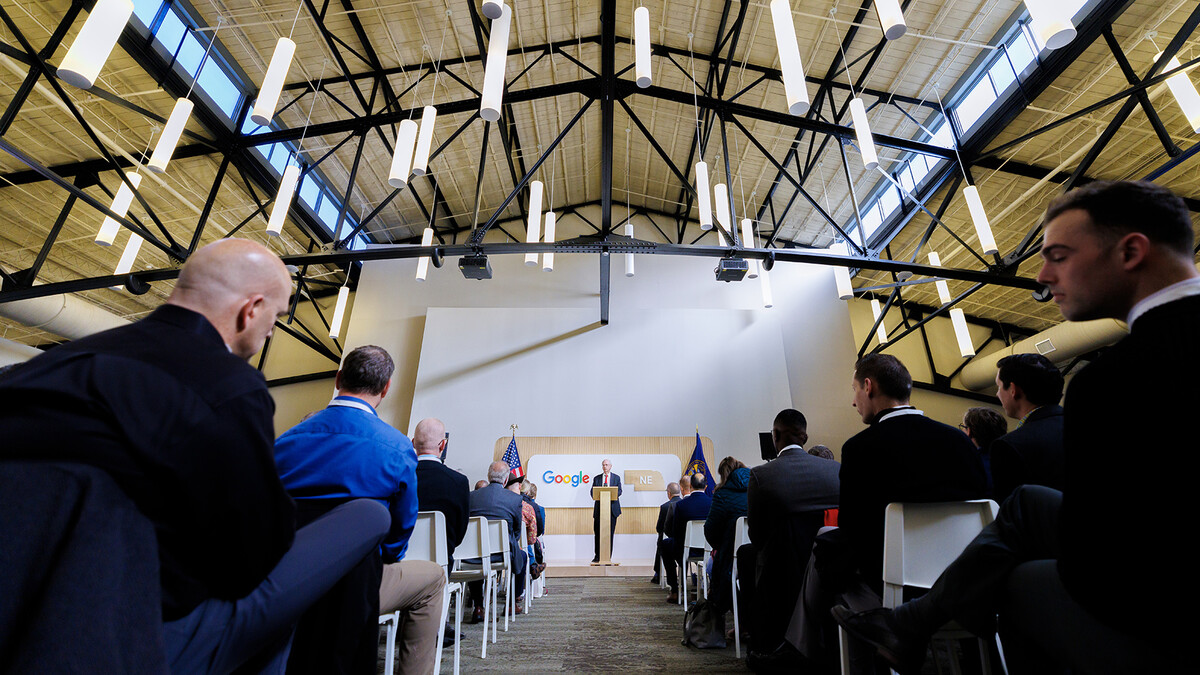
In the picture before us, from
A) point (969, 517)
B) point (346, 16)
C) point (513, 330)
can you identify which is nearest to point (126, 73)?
point (346, 16)

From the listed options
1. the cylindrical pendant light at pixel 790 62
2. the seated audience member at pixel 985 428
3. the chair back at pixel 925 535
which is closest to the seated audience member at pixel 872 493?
the chair back at pixel 925 535

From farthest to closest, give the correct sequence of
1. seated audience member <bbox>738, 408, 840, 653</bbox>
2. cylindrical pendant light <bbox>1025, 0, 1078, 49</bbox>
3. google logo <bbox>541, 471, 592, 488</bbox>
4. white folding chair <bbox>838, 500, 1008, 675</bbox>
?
google logo <bbox>541, 471, 592, 488</bbox>
cylindrical pendant light <bbox>1025, 0, 1078, 49</bbox>
seated audience member <bbox>738, 408, 840, 653</bbox>
white folding chair <bbox>838, 500, 1008, 675</bbox>

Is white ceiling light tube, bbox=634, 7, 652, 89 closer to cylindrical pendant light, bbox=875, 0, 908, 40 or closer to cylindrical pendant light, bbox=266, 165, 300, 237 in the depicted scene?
cylindrical pendant light, bbox=875, 0, 908, 40

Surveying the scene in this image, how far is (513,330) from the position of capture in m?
9.28

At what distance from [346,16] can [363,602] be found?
716cm

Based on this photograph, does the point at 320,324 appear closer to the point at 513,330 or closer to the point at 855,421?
the point at 513,330

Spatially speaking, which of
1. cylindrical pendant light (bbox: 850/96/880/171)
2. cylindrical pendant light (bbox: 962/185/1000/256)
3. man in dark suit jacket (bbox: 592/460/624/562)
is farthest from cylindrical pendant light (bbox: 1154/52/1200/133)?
man in dark suit jacket (bbox: 592/460/624/562)

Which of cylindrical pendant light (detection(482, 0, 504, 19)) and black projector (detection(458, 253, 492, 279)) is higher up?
black projector (detection(458, 253, 492, 279))

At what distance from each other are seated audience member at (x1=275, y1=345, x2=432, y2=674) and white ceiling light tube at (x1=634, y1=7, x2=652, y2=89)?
8.97 ft

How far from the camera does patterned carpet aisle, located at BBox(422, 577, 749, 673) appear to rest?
246 centimetres

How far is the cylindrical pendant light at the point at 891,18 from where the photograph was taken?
9.31 ft

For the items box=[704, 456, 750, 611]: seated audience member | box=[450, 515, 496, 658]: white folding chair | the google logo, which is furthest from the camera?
the google logo

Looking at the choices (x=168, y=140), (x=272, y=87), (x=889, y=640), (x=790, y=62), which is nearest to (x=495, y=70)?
(x=272, y=87)

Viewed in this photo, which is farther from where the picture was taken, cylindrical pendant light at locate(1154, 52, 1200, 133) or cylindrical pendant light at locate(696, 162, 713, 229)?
cylindrical pendant light at locate(696, 162, 713, 229)
